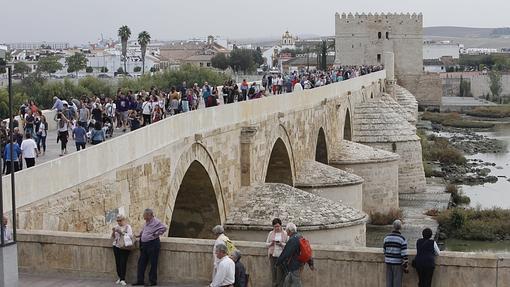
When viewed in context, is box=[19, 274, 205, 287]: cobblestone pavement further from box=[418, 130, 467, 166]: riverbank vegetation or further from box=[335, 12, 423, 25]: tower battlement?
box=[335, 12, 423, 25]: tower battlement

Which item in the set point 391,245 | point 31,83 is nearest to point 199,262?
point 391,245

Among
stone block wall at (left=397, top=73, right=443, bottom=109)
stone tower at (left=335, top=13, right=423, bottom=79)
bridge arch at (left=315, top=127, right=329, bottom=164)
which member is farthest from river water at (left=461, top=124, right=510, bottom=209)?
stone block wall at (left=397, top=73, right=443, bottom=109)

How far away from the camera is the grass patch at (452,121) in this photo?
5659 centimetres

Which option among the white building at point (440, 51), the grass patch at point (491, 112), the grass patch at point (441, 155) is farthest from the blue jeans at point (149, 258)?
the white building at point (440, 51)

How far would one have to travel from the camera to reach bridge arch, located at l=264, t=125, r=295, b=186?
17481mm

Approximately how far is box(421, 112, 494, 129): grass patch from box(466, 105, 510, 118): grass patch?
16.7 ft

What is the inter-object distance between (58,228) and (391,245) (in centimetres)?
308

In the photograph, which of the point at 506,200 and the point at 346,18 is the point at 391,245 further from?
the point at 346,18

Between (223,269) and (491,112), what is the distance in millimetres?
60942

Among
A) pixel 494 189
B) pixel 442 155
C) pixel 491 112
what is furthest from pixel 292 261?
pixel 491 112

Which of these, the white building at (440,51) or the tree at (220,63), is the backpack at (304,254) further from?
the white building at (440,51)

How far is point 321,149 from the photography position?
2278cm

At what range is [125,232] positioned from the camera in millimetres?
7023

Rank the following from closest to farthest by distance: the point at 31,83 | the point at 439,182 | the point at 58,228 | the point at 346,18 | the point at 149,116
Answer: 1. the point at 58,228
2. the point at 149,116
3. the point at 439,182
4. the point at 31,83
5. the point at 346,18
